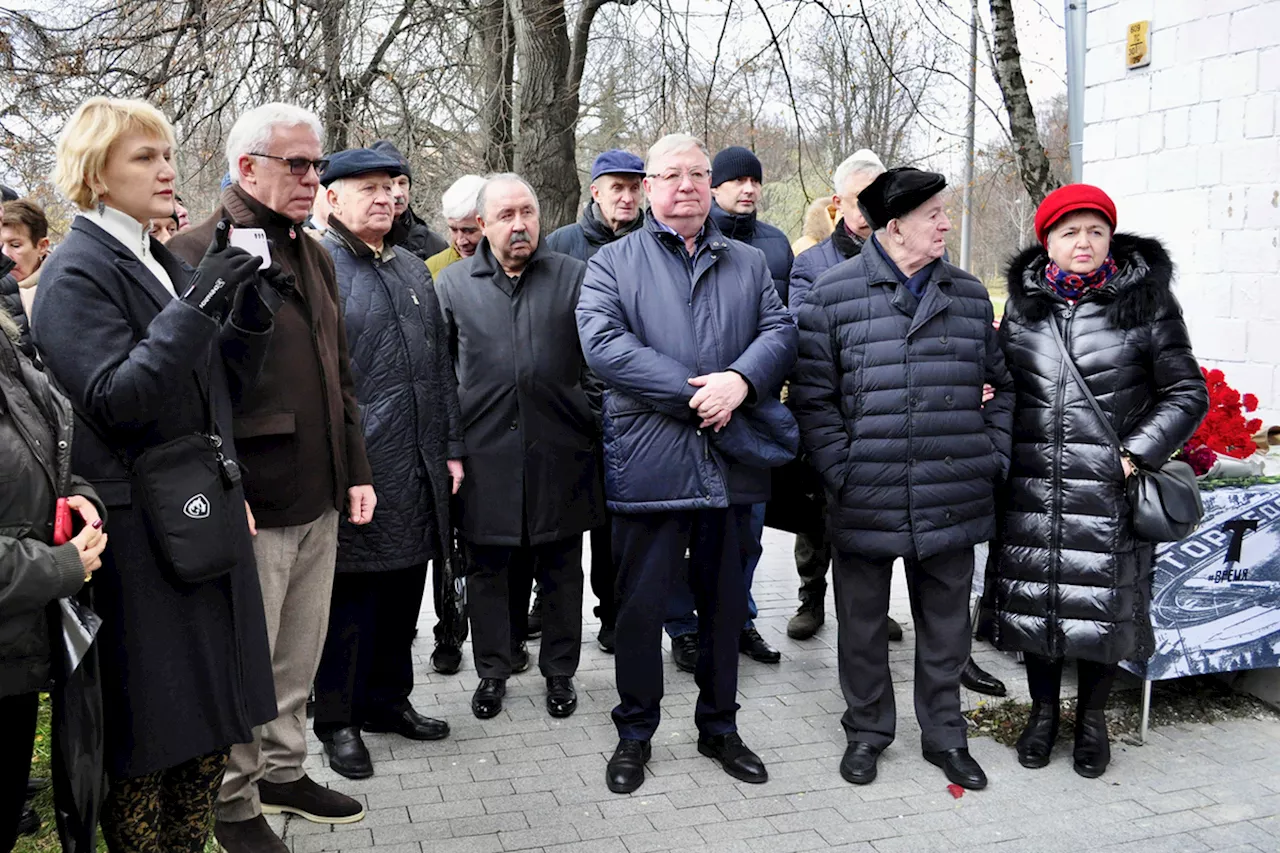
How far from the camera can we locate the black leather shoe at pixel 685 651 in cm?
509

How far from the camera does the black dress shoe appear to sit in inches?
157

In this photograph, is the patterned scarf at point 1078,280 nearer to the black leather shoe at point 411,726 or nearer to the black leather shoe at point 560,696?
the black leather shoe at point 560,696

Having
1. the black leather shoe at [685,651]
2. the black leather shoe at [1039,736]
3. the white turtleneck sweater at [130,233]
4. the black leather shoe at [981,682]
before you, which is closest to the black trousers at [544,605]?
the black leather shoe at [685,651]

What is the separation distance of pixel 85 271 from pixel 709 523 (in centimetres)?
215

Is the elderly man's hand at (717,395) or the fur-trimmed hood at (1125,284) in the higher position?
the fur-trimmed hood at (1125,284)

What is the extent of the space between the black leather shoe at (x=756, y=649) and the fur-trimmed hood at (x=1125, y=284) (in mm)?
1931

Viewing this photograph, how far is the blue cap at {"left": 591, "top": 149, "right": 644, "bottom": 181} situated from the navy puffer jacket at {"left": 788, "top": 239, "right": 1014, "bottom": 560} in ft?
4.96

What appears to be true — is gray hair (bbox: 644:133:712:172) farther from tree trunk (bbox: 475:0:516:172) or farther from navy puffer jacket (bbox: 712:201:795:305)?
tree trunk (bbox: 475:0:516:172)

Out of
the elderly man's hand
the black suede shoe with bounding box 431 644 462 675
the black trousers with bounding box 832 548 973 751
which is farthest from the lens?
the black suede shoe with bounding box 431 644 462 675

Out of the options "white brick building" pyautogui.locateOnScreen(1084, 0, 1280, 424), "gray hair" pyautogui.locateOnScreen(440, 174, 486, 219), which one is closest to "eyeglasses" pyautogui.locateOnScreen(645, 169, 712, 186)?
"gray hair" pyautogui.locateOnScreen(440, 174, 486, 219)

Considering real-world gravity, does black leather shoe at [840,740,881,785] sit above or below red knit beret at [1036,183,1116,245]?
below

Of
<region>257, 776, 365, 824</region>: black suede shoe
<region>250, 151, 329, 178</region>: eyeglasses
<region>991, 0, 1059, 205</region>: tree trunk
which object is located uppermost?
<region>991, 0, 1059, 205</region>: tree trunk

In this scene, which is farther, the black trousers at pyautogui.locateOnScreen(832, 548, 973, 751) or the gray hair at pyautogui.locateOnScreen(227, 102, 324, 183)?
the black trousers at pyautogui.locateOnScreen(832, 548, 973, 751)

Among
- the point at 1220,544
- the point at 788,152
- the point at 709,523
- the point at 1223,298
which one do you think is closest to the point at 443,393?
the point at 709,523
